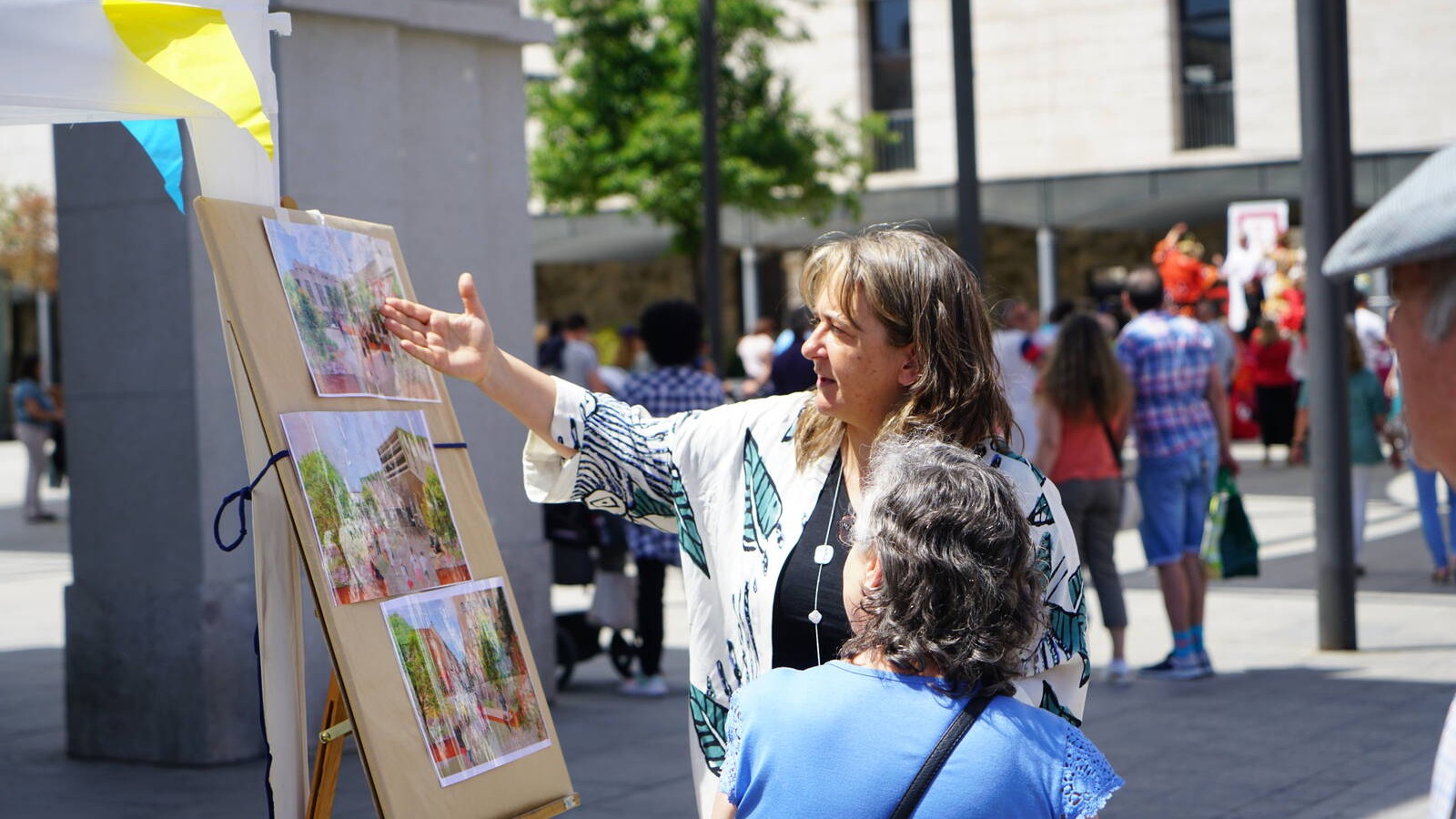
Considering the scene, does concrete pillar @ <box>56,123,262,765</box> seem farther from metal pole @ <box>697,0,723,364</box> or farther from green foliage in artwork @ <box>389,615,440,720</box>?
metal pole @ <box>697,0,723,364</box>

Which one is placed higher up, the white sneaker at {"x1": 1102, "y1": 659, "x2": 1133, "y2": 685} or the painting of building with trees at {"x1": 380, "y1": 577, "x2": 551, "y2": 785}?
the painting of building with trees at {"x1": 380, "y1": 577, "x2": 551, "y2": 785}

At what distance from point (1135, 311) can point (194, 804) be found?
5.19 metres

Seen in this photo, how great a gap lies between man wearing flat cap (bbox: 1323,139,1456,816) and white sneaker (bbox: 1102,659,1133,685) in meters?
6.73

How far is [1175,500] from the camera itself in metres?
8.16

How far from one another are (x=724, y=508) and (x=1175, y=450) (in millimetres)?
5530

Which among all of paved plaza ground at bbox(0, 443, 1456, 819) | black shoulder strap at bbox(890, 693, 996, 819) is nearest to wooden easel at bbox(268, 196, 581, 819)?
black shoulder strap at bbox(890, 693, 996, 819)

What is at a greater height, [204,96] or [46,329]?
[46,329]

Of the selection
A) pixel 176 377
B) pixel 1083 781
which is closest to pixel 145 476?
pixel 176 377

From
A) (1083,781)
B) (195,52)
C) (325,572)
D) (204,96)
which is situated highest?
(195,52)

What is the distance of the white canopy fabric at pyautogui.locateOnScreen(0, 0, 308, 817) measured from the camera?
346 centimetres

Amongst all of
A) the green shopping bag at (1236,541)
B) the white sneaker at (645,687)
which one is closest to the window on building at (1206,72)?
the green shopping bag at (1236,541)

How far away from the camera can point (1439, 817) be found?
1.50 m

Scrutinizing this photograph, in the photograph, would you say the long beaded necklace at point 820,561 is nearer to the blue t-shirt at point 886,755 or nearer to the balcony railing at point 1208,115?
the blue t-shirt at point 886,755

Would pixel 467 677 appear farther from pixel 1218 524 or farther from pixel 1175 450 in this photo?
pixel 1218 524
